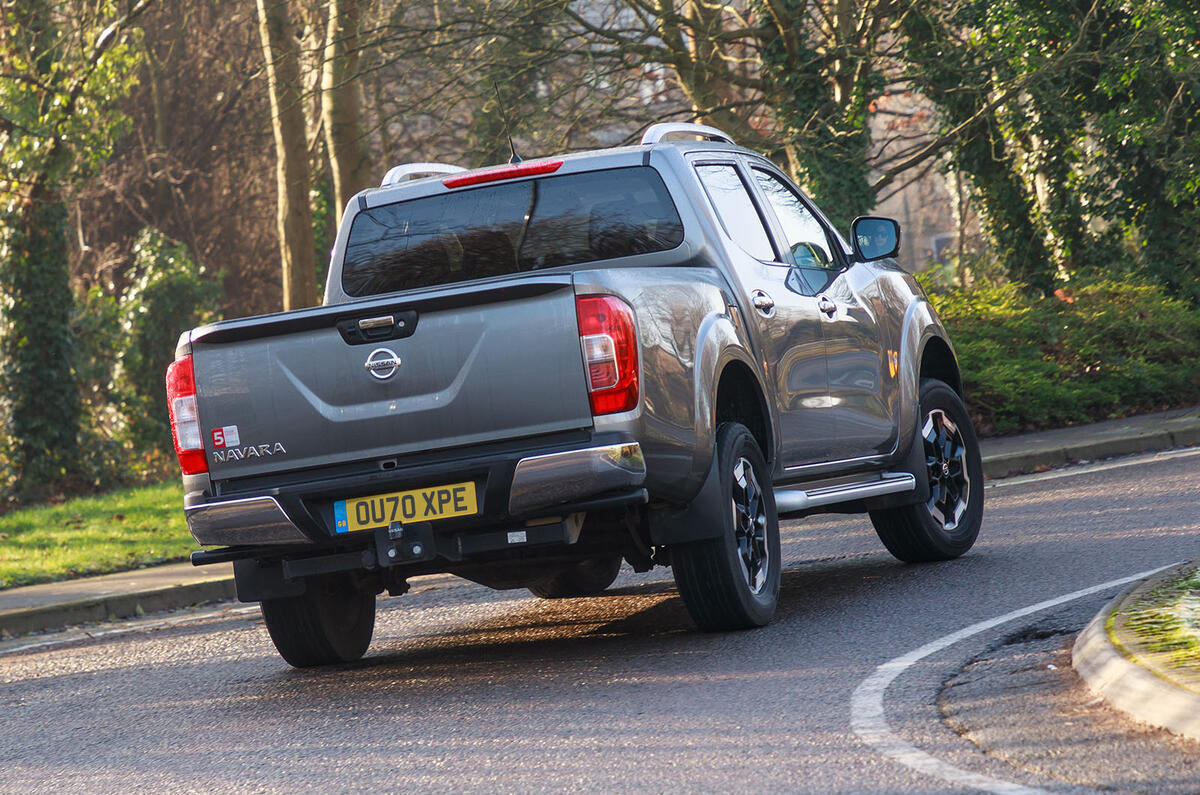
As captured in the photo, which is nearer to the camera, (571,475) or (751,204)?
(571,475)

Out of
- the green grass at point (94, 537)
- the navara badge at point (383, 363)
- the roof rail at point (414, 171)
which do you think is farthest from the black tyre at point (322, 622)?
the green grass at point (94, 537)

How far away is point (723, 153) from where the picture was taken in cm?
834

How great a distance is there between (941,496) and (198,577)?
542 centimetres

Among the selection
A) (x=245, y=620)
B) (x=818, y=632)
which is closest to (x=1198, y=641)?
(x=818, y=632)

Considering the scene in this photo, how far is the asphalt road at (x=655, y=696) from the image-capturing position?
16.1 feet

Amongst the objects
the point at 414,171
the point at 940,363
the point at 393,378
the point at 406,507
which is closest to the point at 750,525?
the point at 406,507

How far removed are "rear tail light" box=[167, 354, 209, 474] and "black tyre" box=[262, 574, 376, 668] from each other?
31.3 inches

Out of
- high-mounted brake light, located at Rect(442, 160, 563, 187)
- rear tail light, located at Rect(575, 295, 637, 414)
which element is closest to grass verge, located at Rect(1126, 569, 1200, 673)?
rear tail light, located at Rect(575, 295, 637, 414)

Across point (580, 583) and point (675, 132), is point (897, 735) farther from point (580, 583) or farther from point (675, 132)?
point (580, 583)

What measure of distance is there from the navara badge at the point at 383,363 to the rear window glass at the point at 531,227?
1294 millimetres

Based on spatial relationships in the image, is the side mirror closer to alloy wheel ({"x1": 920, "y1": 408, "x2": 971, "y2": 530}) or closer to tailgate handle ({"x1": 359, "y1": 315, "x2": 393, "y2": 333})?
alloy wheel ({"x1": 920, "y1": 408, "x2": 971, "y2": 530})

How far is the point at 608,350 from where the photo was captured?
20.6 feet

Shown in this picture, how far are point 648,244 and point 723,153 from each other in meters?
1.02

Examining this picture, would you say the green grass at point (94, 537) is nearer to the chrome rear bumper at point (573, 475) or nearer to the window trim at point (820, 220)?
the window trim at point (820, 220)
